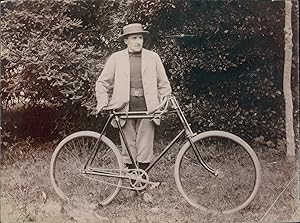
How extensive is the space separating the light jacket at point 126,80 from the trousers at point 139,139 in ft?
0.14

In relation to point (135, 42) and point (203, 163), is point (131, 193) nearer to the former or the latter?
point (203, 163)

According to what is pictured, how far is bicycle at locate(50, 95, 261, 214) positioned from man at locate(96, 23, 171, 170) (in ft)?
0.13

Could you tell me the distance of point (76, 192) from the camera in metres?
3.74

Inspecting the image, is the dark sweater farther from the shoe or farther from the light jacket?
the shoe

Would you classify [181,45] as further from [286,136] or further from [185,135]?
[286,136]

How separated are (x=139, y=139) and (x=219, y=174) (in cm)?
44

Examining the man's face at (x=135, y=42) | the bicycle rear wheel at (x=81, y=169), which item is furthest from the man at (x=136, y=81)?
the bicycle rear wheel at (x=81, y=169)

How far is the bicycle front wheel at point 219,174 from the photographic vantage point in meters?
3.70

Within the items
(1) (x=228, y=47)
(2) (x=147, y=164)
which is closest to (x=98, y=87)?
(2) (x=147, y=164)

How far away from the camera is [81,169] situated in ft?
12.3

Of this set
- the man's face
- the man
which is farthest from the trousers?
the man's face

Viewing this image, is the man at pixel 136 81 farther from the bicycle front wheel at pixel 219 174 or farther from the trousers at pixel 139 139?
the bicycle front wheel at pixel 219 174

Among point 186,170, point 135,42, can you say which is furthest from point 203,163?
point 135,42

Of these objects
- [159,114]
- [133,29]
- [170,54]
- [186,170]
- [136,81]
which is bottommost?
[186,170]
